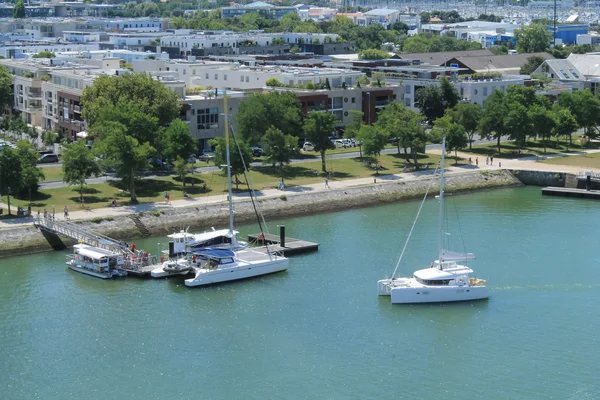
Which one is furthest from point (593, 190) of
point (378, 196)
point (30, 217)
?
point (30, 217)

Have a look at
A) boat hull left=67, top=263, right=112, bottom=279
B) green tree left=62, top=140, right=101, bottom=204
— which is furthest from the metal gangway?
green tree left=62, top=140, right=101, bottom=204

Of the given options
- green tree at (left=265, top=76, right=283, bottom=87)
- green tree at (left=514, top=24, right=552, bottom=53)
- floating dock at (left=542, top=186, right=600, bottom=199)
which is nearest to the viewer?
floating dock at (left=542, top=186, right=600, bottom=199)

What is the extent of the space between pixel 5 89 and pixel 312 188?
29.3 meters

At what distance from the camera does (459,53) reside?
10156 cm

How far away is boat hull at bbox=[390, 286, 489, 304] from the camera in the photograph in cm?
3753

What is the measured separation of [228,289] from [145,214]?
959 centimetres

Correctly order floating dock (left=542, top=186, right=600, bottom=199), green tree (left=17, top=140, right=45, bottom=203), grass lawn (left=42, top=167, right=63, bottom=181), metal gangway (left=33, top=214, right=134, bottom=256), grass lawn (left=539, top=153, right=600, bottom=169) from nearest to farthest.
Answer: metal gangway (left=33, top=214, right=134, bottom=256) < green tree (left=17, top=140, right=45, bottom=203) < grass lawn (left=42, top=167, right=63, bottom=181) < floating dock (left=542, top=186, right=600, bottom=199) < grass lawn (left=539, top=153, right=600, bottom=169)

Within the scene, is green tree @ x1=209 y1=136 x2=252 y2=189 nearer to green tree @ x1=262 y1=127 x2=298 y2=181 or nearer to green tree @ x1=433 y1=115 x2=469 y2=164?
green tree @ x1=262 y1=127 x2=298 y2=181

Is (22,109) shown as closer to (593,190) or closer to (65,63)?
(65,63)

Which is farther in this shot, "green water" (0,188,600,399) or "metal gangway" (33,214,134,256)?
"metal gangway" (33,214,134,256)

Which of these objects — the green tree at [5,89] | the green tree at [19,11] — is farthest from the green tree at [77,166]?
the green tree at [19,11]

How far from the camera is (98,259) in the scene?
40812 millimetres

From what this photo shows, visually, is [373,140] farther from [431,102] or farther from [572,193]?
[431,102]

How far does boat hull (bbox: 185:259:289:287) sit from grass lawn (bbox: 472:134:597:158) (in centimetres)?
2689
